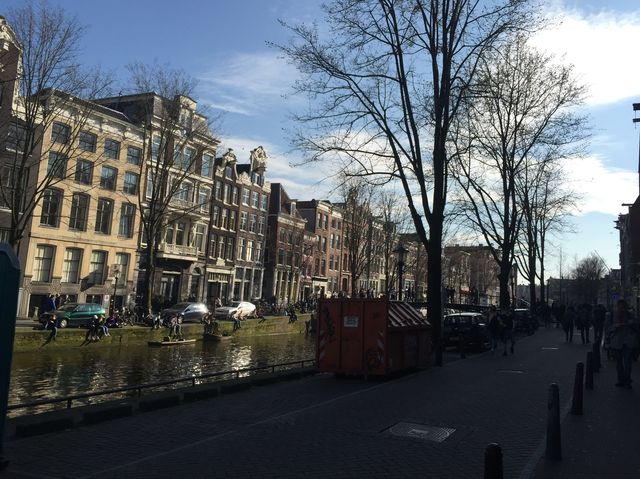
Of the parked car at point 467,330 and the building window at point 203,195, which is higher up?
the building window at point 203,195

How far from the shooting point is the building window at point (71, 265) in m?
38.7

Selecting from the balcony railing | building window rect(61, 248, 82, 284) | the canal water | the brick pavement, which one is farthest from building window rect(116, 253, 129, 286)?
the brick pavement

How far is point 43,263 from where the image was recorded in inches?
1467

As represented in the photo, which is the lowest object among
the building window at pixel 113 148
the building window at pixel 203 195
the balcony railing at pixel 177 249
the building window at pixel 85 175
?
the balcony railing at pixel 177 249

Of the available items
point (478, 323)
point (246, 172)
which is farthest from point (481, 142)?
point (246, 172)

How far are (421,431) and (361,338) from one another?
6.10 metres

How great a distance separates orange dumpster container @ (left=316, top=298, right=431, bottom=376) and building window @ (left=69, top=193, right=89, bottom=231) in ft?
99.1

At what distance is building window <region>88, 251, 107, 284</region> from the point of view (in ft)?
134

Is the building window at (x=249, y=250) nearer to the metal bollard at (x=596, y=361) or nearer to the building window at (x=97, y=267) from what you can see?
the building window at (x=97, y=267)

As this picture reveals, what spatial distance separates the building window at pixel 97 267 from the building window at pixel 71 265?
1132 millimetres

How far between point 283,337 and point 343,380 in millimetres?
26282

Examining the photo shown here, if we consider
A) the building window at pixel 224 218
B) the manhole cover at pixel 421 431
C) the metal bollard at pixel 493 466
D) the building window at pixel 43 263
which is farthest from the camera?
the building window at pixel 224 218

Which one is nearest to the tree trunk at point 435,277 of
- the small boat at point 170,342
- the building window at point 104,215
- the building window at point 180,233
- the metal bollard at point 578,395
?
the metal bollard at point 578,395

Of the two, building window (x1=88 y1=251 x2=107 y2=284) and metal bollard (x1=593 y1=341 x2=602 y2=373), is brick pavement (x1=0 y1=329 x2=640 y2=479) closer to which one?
metal bollard (x1=593 y1=341 x2=602 y2=373)
